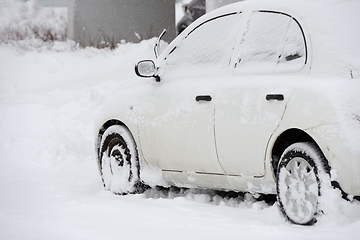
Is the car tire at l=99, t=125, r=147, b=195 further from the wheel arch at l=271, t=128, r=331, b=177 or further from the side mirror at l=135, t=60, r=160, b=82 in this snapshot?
the wheel arch at l=271, t=128, r=331, b=177

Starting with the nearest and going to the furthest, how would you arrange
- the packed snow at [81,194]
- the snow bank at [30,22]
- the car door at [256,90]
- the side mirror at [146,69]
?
the packed snow at [81,194] < the car door at [256,90] < the side mirror at [146,69] < the snow bank at [30,22]

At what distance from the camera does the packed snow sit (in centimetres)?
482

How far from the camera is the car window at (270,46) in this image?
5.09 m

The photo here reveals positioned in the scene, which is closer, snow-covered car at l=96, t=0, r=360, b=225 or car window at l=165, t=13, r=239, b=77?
snow-covered car at l=96, t=0, r=360, b=225

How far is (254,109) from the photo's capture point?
5168 millimetres

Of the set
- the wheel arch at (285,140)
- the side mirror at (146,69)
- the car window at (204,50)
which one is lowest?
the wheel arch at (285,140)

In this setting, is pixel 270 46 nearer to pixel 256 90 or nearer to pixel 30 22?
pixel 256 90

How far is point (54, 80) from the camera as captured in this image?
15.1m

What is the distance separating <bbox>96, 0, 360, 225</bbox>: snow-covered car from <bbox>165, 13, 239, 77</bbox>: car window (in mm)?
10

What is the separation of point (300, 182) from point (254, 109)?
677 mm

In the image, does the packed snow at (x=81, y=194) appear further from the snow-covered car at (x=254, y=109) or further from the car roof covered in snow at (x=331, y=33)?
the car roof covered in snow at (x=331, y=33)

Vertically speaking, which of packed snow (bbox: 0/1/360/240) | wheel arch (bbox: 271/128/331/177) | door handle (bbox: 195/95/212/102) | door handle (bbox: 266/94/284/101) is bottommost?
packed snow (bbox: 0/1/360/240)

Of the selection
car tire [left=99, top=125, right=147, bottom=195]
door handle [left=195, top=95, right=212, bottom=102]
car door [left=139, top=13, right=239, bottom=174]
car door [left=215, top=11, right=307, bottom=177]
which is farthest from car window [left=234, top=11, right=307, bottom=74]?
car tire [left=99, top=125, right=147, bottom=195]

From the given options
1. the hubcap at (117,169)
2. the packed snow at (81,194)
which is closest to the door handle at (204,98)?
the packed snow at (81,194)
